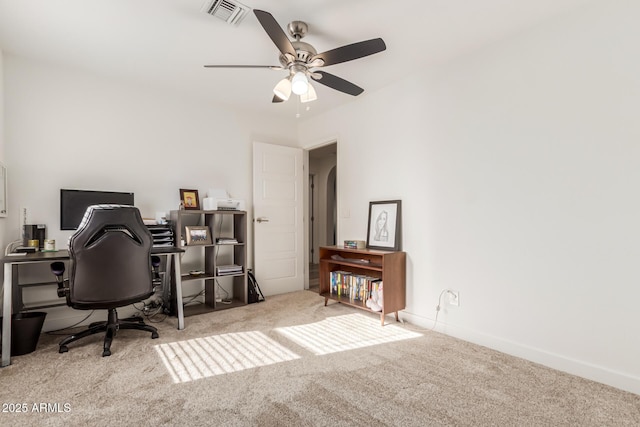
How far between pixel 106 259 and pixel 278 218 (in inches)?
90.6

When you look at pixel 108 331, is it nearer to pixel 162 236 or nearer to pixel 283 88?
pixel 162 236

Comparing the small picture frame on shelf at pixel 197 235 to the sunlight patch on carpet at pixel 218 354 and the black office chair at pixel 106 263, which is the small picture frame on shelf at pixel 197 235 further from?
the sunlight patch on carpet at pixel 218 354

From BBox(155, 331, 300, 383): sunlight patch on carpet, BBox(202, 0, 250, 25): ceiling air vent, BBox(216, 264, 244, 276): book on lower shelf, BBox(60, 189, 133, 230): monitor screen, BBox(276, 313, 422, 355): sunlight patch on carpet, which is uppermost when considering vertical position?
BBox(202, 0, 250, 25): ceiling air vent

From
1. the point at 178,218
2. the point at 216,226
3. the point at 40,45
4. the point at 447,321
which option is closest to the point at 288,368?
the point at 447,321

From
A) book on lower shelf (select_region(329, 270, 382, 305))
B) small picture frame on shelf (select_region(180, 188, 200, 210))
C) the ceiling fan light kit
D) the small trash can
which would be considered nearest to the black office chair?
the small trash can

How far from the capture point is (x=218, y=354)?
2.38 m

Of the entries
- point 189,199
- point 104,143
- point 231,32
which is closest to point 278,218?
point 189,199

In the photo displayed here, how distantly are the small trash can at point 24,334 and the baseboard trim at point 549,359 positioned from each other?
10.7 ft

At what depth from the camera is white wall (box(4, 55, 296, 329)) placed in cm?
285

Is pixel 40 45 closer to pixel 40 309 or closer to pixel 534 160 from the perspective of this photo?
pixel 40 309

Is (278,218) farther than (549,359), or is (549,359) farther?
(278,218)

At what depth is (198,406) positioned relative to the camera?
1704 millimetres

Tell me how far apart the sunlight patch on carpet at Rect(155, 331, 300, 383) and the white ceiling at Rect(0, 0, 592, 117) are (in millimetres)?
2474

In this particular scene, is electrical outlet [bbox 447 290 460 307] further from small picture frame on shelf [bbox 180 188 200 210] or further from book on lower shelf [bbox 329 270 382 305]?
small picture frame on shelf [bbox 180 188 200 210]
